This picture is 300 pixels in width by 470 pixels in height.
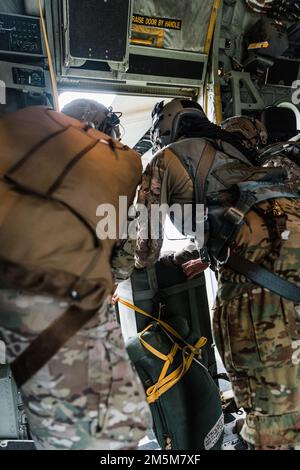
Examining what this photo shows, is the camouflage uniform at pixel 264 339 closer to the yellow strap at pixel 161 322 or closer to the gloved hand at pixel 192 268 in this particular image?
the yellow strap at pixel 161 322

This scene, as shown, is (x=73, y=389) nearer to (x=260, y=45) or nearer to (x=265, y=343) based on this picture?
(x=265, y=343)

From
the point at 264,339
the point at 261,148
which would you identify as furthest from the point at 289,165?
the point at 264,339

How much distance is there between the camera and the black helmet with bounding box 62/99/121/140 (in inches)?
78.5

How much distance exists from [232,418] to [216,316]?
58.8 inches

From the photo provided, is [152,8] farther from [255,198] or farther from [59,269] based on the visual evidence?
[59,269]

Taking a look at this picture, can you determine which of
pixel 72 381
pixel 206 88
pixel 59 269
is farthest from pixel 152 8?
pixel 72 381

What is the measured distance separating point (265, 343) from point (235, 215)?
2.03ft

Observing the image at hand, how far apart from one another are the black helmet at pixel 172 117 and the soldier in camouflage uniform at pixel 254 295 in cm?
25

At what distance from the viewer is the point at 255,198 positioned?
6.11 ft

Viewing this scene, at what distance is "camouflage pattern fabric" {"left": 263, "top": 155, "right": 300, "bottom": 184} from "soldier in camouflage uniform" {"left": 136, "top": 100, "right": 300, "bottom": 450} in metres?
0.61

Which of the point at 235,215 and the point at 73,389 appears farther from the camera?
the point at 235,215

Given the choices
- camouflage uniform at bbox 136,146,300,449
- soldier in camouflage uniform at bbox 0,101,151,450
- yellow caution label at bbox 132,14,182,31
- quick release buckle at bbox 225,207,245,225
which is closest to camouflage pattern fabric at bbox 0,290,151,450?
soldier in camouflage uniform at bbox 0,101,151,450

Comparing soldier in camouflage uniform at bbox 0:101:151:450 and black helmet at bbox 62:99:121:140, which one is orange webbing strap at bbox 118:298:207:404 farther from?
black helmet at bbox 62:99:121:140

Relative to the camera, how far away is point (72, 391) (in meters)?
1.18
